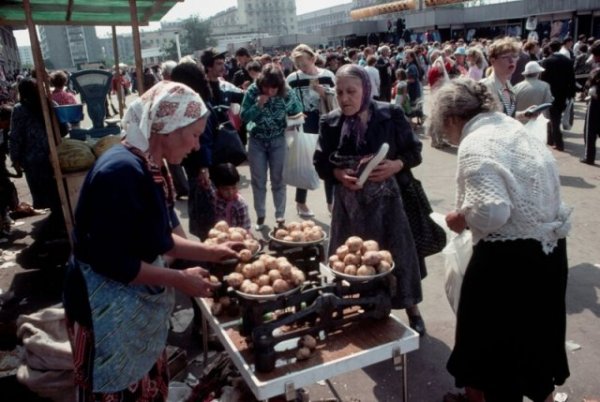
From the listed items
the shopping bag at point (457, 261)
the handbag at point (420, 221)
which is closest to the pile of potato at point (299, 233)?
the shopping bag at point (457, 261)

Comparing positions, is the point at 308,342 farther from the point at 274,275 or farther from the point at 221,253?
the point at 221,253

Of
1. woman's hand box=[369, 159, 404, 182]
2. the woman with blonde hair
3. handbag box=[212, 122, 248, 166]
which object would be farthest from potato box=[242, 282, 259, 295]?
the woman with blonde hair

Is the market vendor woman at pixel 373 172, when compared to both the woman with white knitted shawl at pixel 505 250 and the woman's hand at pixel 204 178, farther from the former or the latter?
the woman's hand at pixel 204 178

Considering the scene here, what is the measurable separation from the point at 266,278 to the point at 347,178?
1185mm

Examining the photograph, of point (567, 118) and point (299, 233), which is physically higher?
point (299, 233)

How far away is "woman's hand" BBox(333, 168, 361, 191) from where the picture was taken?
306cm

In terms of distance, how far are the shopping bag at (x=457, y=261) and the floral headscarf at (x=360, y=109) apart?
854mm

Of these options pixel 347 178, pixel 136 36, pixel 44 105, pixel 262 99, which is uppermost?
pixel 136 36

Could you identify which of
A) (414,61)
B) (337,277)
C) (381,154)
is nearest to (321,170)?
(381,154)

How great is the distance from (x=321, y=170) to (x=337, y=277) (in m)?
1.25

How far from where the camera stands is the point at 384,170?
3049 millimetres

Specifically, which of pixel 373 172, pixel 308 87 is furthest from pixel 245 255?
pixel 308 87

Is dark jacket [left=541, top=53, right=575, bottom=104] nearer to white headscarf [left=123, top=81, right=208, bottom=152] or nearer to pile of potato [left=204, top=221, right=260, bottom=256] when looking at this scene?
pile of potato [left=204, top=221, right=260, bottom=256]

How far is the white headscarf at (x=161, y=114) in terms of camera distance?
1.86 metres
